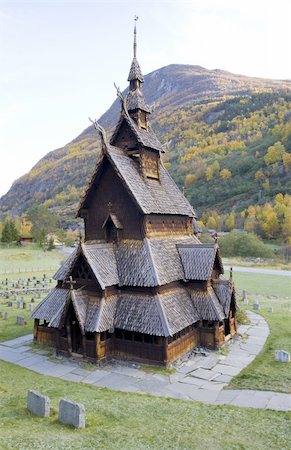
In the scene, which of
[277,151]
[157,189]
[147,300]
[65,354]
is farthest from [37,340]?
[277,151]

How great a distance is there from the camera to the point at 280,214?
326 ft

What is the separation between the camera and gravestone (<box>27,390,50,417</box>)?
39.1 feet

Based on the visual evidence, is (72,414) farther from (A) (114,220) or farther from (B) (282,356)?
(B) (282,356)

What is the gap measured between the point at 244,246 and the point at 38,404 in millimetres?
73381

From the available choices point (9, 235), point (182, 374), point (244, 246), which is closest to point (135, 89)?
point (182, 374)

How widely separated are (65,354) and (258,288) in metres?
31.0

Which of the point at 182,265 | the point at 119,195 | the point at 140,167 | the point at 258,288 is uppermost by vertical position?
the point at 140,167

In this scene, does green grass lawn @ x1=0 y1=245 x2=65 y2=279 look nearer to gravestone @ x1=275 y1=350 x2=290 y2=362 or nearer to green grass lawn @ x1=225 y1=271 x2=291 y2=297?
green grass lawn @ x1=225 y1=271 x2=291 y2=297

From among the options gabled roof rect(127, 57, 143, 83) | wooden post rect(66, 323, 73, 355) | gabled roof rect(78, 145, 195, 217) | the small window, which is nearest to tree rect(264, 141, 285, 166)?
gabled roof rect(78, 145, 195, 217)

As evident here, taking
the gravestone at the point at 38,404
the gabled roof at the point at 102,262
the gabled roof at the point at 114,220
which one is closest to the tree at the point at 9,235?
the gabled roof at the point at 114,220

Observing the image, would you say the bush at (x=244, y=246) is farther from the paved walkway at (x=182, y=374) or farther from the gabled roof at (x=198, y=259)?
the gabled roof at (x=198, y=259)

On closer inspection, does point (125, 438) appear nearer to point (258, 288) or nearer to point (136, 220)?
point (136, 220)

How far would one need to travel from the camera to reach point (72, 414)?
11.2 meters

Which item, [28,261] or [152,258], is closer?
[152,258]
